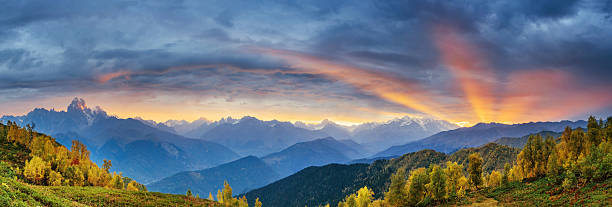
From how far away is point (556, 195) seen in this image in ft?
210

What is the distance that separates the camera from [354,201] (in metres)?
104

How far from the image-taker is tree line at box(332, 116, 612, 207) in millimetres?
68762

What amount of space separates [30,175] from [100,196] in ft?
140

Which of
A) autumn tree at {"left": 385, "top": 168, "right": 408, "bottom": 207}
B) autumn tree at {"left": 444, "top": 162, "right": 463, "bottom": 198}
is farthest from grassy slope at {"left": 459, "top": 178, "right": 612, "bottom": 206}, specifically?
autumn tree at {"left": 385, "top": 168, "right": 408, "bottom": 207}

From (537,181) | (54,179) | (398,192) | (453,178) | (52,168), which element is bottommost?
(537,181)

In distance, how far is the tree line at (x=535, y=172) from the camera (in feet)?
226

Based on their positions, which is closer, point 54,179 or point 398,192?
point 398,192

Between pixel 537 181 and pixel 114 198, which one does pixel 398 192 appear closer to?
pixel 537 181

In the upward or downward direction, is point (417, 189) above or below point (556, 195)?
above

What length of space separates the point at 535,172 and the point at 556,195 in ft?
161

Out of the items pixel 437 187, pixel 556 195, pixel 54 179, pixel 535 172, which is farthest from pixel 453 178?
pixel 54 179

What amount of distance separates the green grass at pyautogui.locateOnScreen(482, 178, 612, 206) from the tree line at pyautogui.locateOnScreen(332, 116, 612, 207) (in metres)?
2.52

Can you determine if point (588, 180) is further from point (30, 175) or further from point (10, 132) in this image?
point (10, 132)

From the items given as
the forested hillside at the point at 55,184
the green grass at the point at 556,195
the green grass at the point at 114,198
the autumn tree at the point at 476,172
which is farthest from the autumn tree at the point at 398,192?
the green grass at the point at 114,198
